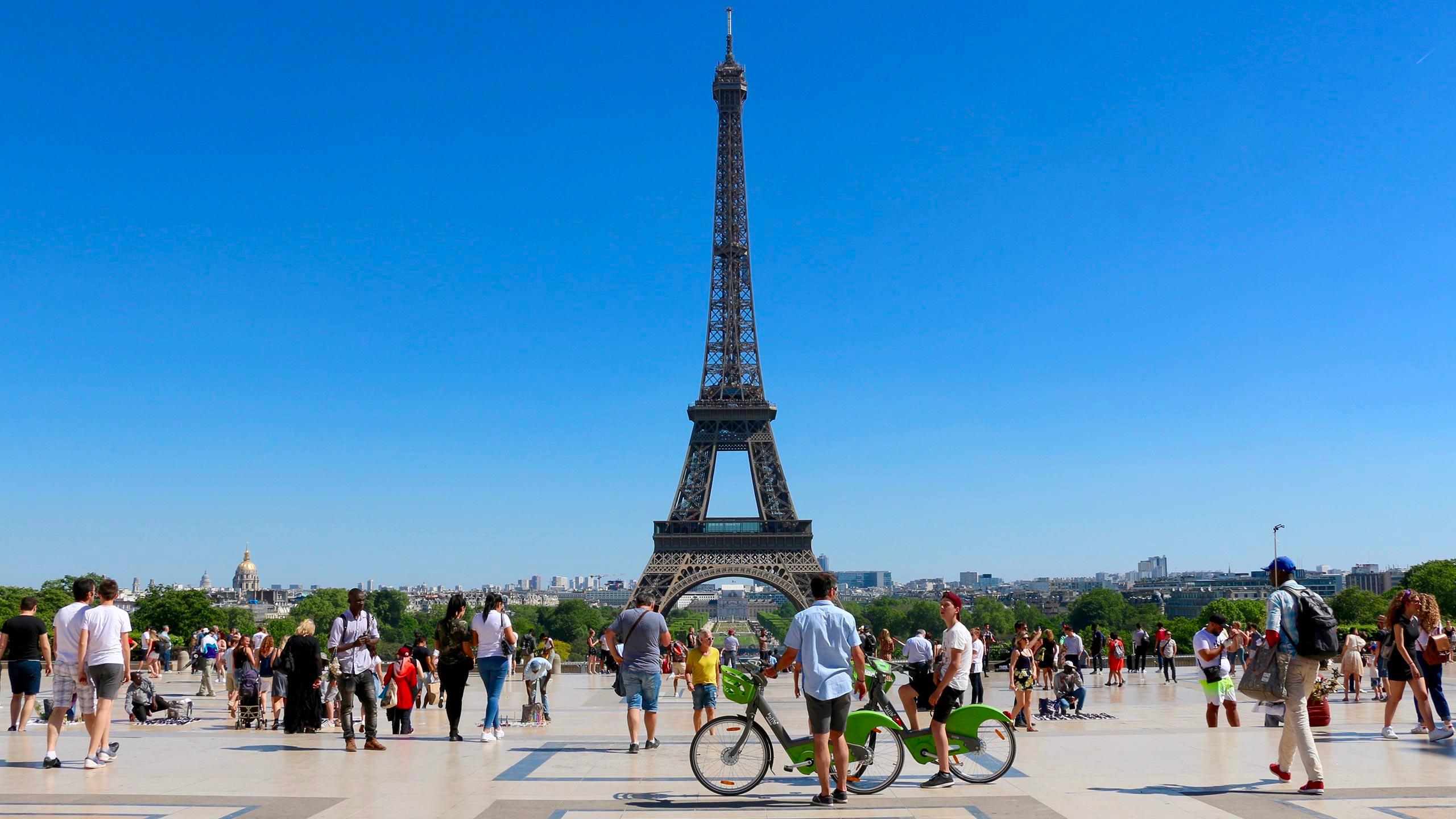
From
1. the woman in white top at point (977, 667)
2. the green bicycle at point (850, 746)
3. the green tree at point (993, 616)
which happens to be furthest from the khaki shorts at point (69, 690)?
the green tree at point (993, 616)

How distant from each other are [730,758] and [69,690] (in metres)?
6.82

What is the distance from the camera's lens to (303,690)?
1446cm

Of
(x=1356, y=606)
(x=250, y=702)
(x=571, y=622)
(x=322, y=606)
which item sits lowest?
(x=571, y=622)

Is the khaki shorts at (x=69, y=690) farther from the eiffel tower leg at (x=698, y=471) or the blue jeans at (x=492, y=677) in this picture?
the eiffel tower leg at (x=698, y=471)

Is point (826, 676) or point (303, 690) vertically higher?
point (826, 676)

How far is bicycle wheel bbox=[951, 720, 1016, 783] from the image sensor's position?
10016 mm

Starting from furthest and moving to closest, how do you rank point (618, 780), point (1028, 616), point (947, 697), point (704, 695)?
point (1028, 616), point (704, 695), point (618, 780), point (947, 697)

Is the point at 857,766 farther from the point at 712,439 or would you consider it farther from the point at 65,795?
the point at 712,439

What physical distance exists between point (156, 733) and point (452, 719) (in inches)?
168

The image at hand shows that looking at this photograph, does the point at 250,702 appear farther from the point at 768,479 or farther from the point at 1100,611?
the point at 1100,611

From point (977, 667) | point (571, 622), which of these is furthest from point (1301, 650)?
point (571, 622)

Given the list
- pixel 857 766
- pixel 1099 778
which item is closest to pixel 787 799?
pixel 857 766

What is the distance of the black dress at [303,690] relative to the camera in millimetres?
14336

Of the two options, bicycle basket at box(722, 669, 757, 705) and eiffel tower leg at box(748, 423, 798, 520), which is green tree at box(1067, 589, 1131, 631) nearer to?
eiffel tower leg at box(748, 423, 798, 520)
